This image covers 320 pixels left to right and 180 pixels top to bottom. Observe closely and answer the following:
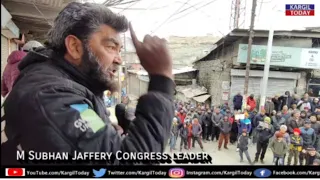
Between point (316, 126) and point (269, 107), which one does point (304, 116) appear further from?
point (269, 107)

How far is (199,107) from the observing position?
4738mm

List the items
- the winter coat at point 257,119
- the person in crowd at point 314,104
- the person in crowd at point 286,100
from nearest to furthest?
the winter coat at point 257,119, the person in crowd at point 314,104, the person in crowd at point 286,100

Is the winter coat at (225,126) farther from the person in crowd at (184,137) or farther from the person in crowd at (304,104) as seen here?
the person in crowd at (304,104)

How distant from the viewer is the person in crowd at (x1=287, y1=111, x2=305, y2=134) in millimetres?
3934

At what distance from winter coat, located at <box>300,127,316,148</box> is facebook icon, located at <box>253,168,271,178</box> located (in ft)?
9.91

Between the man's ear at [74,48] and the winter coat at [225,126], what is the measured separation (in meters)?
3.08

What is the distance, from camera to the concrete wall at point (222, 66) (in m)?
5.52

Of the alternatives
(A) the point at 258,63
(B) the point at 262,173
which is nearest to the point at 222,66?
(A) the point at 258,63

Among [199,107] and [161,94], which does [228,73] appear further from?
[161,94]

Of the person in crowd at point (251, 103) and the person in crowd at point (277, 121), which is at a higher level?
the person in crowd at point (251, 103)

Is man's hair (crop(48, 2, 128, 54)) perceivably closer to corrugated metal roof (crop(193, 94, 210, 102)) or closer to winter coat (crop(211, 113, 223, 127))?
winter coat (crop(211, 113, 223, 127))

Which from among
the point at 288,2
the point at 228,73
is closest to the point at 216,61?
the point at 228,73

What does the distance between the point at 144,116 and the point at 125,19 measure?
28 centimetres

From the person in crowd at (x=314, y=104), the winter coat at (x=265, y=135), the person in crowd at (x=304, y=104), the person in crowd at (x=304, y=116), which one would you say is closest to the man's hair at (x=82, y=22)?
the winter coat at (x=265, y=135)
